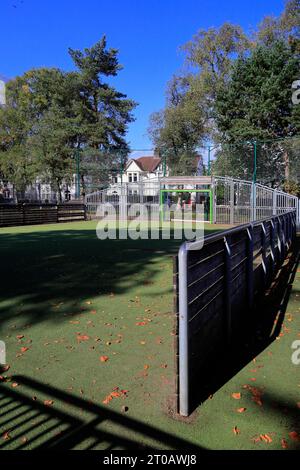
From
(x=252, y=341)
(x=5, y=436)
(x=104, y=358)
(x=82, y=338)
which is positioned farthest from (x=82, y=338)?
(x=252, y=341)

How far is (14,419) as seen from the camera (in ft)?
9.41

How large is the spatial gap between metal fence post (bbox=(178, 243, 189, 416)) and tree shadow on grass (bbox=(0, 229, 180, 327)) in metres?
2.86

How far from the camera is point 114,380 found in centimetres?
351

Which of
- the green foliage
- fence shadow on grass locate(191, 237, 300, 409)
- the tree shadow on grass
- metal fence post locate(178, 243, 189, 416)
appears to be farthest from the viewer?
the green foliage

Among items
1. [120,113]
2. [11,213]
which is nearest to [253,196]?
[11,213]

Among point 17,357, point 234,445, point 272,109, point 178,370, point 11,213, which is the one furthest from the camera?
point 272,109

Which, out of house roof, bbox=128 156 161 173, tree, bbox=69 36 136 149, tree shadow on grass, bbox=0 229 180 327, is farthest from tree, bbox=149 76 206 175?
tree shadow on grass, bbox=0 229 180 327

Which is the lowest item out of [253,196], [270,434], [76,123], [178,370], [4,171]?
[270,434]

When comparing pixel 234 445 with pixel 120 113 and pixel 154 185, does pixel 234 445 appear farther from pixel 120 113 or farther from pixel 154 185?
pixel 120 113

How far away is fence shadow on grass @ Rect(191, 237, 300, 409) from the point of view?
11.2 ft

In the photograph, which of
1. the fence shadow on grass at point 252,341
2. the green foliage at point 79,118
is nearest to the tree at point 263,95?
the green foliage at point 79,118

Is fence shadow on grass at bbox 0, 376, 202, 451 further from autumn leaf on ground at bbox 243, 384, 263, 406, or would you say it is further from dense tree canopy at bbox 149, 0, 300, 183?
dense tree canopy at bbox 149, 0, 300, 183

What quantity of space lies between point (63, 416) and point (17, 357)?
1.36 m

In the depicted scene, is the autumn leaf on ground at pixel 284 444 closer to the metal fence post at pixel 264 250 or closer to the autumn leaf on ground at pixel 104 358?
the autumn leaf on ground at pixel 104 358
